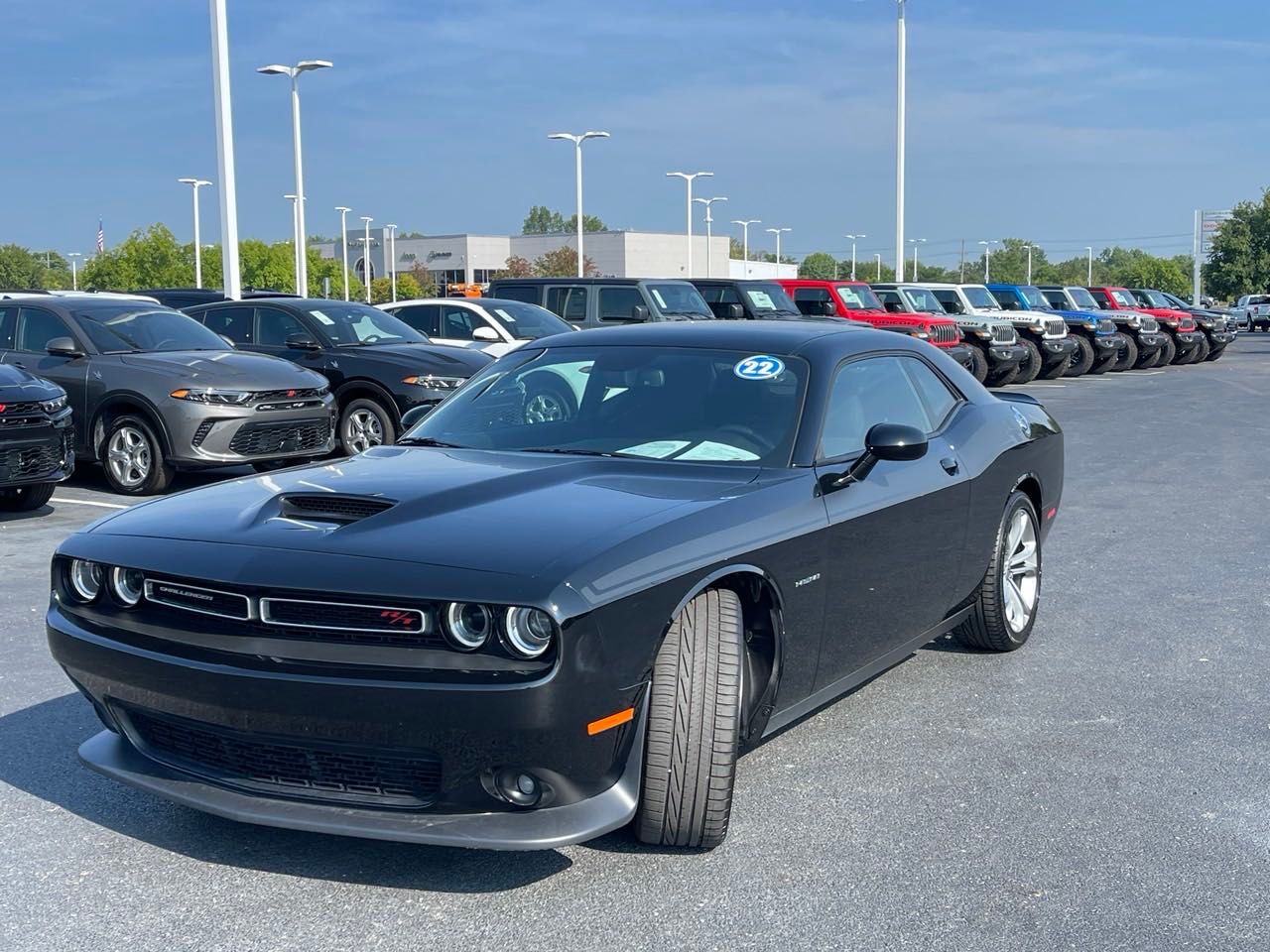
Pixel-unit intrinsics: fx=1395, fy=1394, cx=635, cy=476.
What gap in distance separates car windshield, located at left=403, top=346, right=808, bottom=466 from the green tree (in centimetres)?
15449

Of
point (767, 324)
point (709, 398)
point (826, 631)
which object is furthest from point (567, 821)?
point (767, 324)

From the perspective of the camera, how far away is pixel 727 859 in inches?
146

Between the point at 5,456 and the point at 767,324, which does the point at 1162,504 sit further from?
the point at 5,456

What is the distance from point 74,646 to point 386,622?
1.06m

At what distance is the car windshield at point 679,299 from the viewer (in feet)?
61.9

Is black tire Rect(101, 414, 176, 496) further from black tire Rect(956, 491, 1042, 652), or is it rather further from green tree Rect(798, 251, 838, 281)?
green tree Rect(798, 251, 838, 281)

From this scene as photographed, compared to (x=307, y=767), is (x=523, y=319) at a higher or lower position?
higher

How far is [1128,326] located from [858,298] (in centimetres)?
942

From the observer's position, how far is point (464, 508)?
382 cm

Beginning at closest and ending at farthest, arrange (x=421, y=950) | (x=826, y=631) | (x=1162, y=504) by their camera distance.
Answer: (x=421, y=950) < (x=826, y=631) < (x=1162, y=504)

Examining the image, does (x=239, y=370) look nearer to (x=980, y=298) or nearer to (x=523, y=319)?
(x=523, y=319)

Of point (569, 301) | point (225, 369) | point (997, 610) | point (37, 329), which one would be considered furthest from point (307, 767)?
point (569, 301)

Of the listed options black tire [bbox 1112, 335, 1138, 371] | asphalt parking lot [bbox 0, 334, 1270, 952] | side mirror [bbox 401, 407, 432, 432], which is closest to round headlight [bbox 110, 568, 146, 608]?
asphalt parking lot [bbox 0, 334, 1270, 952]

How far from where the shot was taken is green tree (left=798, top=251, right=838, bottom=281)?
528 ft
